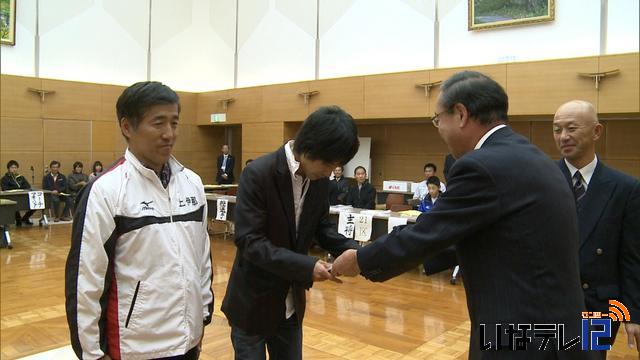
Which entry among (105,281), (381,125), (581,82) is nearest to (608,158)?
(581,82)

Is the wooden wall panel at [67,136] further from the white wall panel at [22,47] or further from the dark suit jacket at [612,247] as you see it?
the dark suit jacket at [612,247]

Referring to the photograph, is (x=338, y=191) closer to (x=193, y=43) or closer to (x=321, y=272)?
(x=321, y=272)

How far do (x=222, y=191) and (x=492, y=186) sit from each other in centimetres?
1179

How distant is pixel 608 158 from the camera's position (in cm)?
876

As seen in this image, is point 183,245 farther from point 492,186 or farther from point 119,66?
point 119,66

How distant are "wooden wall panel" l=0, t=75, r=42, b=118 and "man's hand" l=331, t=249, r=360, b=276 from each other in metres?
12.0

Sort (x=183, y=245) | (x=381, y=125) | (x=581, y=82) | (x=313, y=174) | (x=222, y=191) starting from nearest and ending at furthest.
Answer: (x=183, y=245) < (x=313, y=174) < (x=581, y=82) < (x=381, y=125) < (x=222, y=191)

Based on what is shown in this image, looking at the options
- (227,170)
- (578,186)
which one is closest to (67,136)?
(227,170)

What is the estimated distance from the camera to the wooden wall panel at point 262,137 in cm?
1226

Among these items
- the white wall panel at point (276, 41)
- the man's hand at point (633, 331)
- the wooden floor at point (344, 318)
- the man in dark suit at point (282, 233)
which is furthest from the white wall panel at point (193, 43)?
the man's hand at point (633, 331)

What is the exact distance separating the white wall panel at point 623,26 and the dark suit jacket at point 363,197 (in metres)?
4.62

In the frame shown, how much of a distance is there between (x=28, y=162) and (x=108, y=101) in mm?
2436

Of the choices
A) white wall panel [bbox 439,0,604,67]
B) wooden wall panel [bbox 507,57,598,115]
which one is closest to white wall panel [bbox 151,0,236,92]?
white wall panel [bbox 439,0,604,67]

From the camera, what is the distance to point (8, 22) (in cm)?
1153
